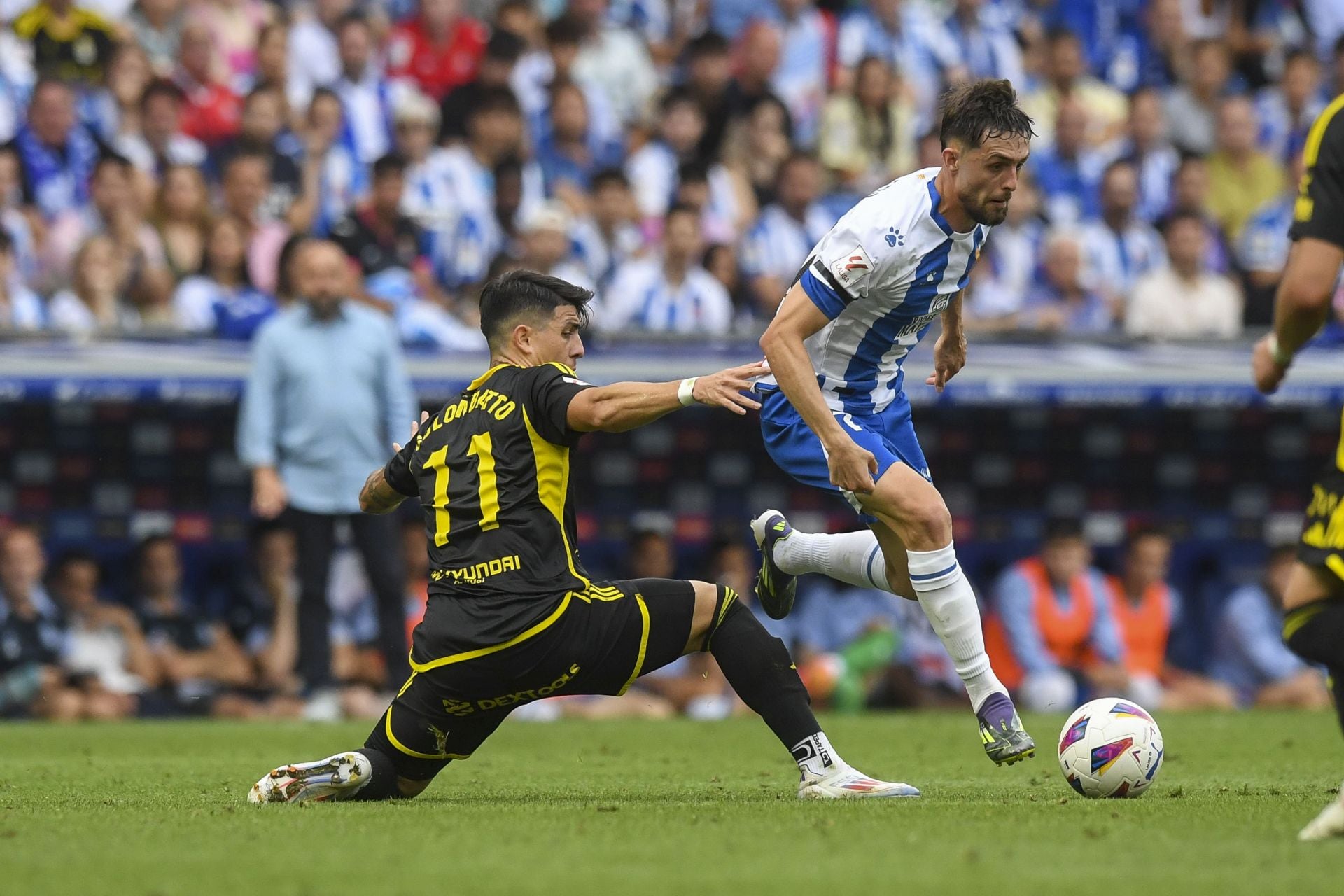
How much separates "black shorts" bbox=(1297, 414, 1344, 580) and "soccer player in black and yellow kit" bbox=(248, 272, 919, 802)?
178 cm

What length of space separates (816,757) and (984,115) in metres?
2.26

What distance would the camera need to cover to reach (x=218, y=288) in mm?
12508

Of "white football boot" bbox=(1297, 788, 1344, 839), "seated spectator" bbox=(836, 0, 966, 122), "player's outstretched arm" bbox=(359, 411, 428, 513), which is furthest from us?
"seated spectator" bbox=(836, 0, 966, 122)

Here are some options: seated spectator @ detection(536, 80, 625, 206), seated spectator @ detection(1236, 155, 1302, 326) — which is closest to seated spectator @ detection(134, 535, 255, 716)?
seated spectator @ detection(536, 80, 625, 206)

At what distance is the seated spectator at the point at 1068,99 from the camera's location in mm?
15898

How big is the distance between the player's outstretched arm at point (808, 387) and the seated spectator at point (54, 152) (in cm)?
790

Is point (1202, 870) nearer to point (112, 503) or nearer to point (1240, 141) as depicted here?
point (112, 503)

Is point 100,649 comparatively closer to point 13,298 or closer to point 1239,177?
point 13,298

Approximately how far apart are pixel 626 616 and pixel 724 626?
0.35m

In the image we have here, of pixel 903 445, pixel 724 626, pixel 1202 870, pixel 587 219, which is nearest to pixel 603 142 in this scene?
pixel 587 219

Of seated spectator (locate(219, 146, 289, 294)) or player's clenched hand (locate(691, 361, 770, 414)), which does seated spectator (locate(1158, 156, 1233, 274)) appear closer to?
seated spectator (locate(219, 146, 289, 294))

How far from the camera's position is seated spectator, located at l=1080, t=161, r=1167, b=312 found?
14344 millimetres

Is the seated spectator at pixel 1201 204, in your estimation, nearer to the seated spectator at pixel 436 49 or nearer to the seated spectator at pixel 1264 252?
the seated spectator at pixel 1264 252

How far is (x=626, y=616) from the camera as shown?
615cm
